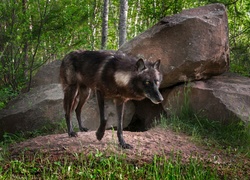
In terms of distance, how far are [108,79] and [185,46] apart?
2748mm

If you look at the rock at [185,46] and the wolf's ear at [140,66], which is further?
the rock at [185,46]

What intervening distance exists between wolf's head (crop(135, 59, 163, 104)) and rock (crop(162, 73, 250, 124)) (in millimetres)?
2286

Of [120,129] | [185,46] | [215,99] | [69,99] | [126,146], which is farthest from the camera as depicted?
[185,46]

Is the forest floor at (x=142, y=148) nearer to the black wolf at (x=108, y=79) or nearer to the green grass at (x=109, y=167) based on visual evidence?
the green grass at (x=109, y=167)

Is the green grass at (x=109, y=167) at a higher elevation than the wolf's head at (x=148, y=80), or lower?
lower

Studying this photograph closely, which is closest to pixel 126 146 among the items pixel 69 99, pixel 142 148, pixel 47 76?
pixel 142 148

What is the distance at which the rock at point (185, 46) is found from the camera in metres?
7.43

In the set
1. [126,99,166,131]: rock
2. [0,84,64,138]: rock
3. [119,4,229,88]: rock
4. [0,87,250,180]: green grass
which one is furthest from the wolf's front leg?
[126,99,166,131]: rock

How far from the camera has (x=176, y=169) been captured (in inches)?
180

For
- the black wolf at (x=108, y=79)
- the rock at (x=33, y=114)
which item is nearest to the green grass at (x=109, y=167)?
the black wolf at (x=108, y=79)

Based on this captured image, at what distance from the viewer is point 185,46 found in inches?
293

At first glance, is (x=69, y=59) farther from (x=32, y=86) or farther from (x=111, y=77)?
(x=32, y=86)

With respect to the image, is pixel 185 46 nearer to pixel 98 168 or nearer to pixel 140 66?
pixel 140 66

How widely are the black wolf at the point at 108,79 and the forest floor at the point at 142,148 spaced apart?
0.22 m
